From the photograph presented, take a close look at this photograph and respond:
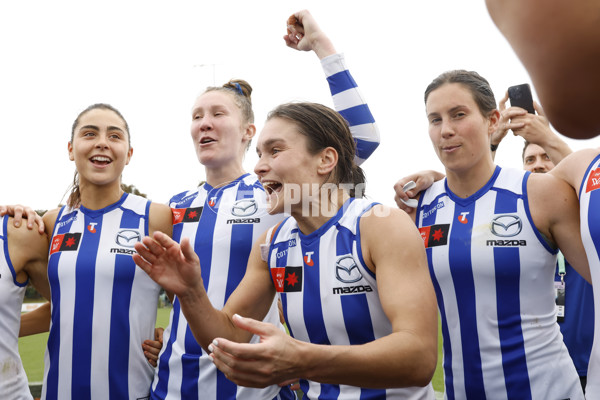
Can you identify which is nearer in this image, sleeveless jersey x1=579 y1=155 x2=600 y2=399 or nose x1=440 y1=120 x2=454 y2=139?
sleeveless jersey x1=579 y1=155 x2=600 y2=399

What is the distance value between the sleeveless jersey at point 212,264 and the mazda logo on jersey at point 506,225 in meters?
1.33

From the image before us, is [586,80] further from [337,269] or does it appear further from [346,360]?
[337,269]

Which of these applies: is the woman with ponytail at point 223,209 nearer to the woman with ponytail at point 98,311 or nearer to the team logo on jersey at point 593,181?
the woman with ponytail at point 98,311

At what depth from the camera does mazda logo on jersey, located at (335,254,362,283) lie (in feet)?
7.68

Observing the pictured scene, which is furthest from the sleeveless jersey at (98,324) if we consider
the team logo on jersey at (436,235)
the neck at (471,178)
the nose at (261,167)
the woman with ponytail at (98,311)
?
the neck at (471,178)

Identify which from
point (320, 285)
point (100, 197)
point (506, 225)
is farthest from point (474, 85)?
point (100, 197)

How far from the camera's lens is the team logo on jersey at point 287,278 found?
8.23 feet

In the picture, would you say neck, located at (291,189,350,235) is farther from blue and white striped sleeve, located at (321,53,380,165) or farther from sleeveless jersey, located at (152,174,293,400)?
sleeveless jersey, located at (152,174,293,400)

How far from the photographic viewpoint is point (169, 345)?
10.3ft

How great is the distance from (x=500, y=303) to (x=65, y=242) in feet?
8.59

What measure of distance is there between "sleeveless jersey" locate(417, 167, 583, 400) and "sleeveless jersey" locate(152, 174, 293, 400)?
1065mm

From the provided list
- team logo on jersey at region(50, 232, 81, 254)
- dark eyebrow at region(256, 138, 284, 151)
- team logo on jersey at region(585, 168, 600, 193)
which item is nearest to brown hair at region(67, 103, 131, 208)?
team logo on jersey at region(50, 232, 81, 254)

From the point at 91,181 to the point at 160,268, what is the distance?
1449 mm

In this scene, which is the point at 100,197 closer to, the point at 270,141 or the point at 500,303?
the point at 270,141
